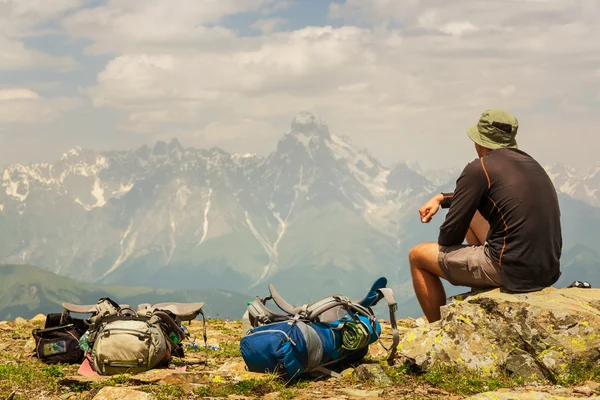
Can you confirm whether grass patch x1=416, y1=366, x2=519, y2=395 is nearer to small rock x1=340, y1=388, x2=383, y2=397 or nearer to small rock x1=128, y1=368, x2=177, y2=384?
small rock x1=340, y1=388, x2=383, y2=397

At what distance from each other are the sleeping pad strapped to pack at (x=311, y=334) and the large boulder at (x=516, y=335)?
33.3 inches

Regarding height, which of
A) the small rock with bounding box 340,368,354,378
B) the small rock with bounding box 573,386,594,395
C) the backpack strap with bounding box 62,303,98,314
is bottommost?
the small rock with bounding box 340,368,354,378

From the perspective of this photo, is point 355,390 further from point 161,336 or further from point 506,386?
point 161,336

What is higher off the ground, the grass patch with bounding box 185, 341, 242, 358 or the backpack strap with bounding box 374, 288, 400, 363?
the backpack strap with bounding box 374, 288, 400, 363

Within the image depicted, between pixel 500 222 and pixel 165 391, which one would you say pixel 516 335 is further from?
pixel 165 391

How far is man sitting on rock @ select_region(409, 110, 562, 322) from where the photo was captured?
9703 mm

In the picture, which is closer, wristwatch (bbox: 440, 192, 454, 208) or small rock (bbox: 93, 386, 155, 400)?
small rock (bbox: 93, 386, 155, 400)

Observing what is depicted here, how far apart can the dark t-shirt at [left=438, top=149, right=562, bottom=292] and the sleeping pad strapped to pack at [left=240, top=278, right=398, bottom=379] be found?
1.77 m

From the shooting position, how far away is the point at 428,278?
35.2ft

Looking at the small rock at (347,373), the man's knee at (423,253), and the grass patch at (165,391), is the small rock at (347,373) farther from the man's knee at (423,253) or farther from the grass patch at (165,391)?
the grass patch at (165,391)

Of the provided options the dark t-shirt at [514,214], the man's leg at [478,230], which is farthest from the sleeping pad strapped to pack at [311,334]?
the dark t-shirt at [514,214]

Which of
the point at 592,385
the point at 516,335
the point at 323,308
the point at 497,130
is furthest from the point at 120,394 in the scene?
the point at 497,130

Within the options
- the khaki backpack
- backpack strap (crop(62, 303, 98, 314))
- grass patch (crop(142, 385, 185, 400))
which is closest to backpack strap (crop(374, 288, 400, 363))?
grass patch (crop(142, 385, 185, 400))

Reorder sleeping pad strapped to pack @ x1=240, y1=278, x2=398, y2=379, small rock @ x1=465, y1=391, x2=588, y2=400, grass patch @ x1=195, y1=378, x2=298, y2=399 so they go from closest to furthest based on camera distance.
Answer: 1. small rock @ x1=465, y1=391, x2=588, y2=400
2. grass patch @ x1=195, y1=378, x2=298, y2=399
3. sleeping pad strapped to pack @ x1=240, y1=278, x2=398, y2=379
